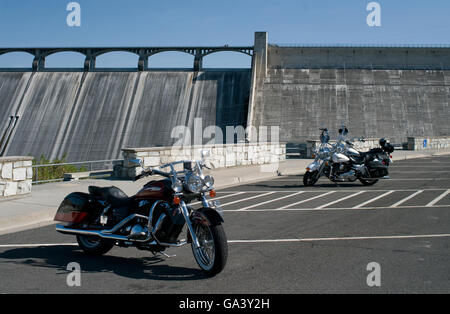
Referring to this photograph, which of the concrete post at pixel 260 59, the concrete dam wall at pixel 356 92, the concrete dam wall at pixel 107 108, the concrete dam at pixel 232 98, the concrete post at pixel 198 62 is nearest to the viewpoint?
the concrete dam wall at pixel 107 108

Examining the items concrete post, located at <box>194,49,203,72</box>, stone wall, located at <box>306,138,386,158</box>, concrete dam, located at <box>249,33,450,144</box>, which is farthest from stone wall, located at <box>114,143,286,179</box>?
concrete post, located at <box>194,49,203,72</box>

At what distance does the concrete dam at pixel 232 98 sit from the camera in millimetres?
45125

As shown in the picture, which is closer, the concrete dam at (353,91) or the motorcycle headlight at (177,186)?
the motorcycle headlight at (177,186)

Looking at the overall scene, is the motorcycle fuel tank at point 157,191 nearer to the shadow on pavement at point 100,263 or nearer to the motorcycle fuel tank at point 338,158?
the shadow on pavement at point 100,263

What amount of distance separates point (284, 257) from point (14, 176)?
721 cm

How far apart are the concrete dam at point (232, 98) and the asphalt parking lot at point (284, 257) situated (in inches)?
1348

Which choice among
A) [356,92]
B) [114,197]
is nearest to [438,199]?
[114,197]

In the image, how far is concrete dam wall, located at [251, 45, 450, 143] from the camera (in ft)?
152

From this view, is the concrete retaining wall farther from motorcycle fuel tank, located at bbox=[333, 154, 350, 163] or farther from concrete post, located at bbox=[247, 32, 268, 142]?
motorcycle fuel tank, located at bbox=[333, 154, 350, 163]

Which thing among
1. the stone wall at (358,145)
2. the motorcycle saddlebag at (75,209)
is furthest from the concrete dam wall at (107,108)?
the motorcycle saddlebag at (75,209)

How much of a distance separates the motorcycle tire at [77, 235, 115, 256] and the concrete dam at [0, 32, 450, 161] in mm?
36133
